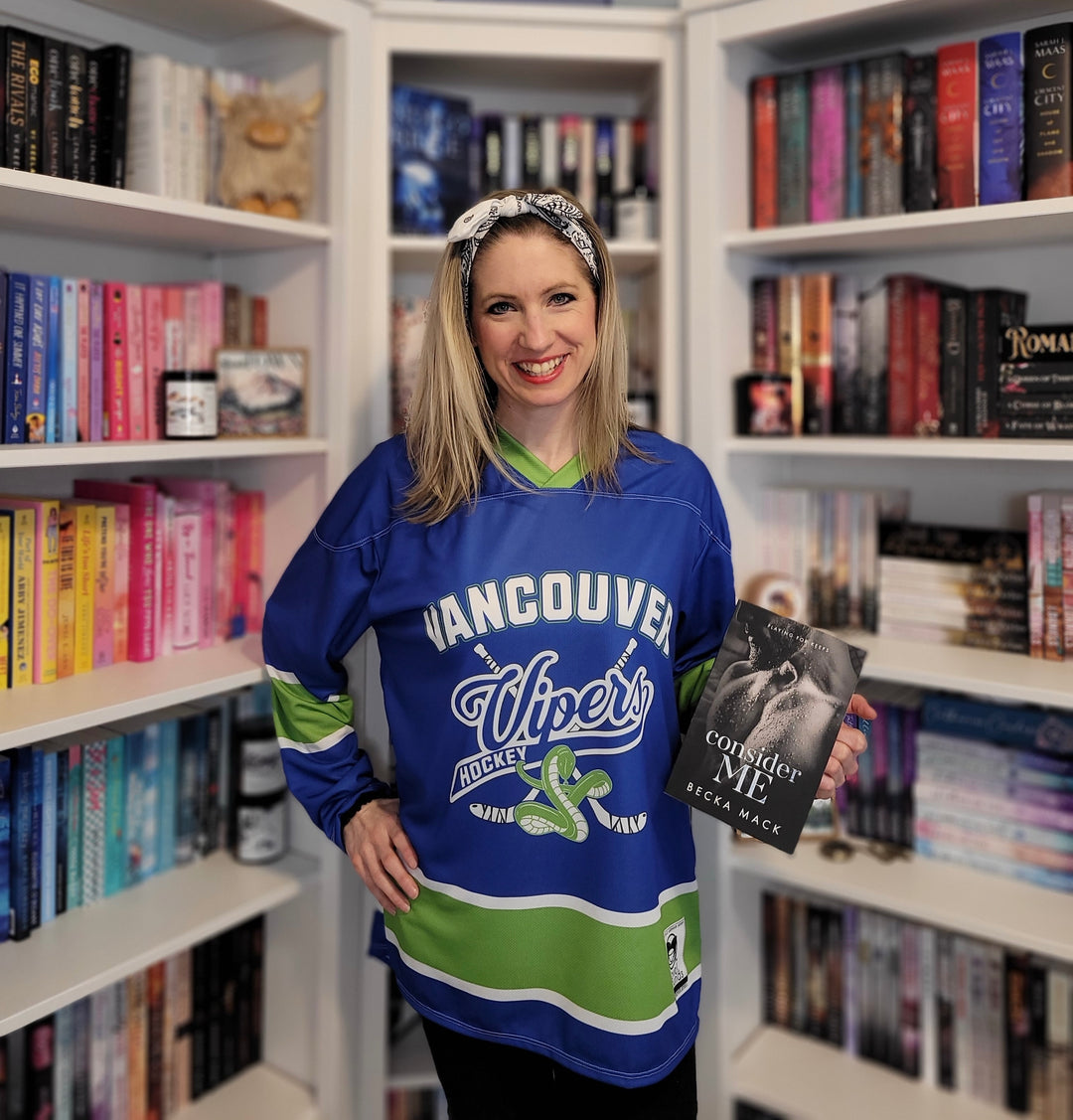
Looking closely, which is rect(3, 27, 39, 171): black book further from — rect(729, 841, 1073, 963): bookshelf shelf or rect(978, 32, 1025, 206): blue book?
rect(729, 841, 1073, 963): bookshelf shelf

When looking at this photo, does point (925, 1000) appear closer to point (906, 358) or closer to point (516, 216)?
point (906, 358)

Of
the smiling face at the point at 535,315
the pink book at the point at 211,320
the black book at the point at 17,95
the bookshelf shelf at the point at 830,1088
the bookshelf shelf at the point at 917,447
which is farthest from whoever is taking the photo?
the bookshelf shelf at the point at 830,1088

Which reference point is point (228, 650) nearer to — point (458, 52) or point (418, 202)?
point (418, 202)

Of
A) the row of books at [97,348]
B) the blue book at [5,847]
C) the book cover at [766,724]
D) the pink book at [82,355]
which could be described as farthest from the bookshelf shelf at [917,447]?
the blue book at [5,847]

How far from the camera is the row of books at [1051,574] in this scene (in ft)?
5.08

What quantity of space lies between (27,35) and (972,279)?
1539mm

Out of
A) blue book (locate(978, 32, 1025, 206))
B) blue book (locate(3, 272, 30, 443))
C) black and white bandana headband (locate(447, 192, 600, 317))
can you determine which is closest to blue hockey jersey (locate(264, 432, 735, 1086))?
black and white bandana headband (locate(447, 192, 600, 317))

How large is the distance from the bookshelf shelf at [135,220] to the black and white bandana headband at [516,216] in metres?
0.44

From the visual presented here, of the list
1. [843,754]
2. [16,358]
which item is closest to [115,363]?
[16,358]

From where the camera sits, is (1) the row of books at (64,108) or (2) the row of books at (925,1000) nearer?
(1) the row of books at (64,108)

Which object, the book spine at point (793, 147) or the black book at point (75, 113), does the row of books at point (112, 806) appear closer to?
the black book at point (75, 113)

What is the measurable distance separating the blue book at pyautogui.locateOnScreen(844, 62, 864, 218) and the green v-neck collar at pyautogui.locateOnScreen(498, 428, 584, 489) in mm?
749

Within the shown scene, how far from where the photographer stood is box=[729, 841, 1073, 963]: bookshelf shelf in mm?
1485

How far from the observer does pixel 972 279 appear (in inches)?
67.8
